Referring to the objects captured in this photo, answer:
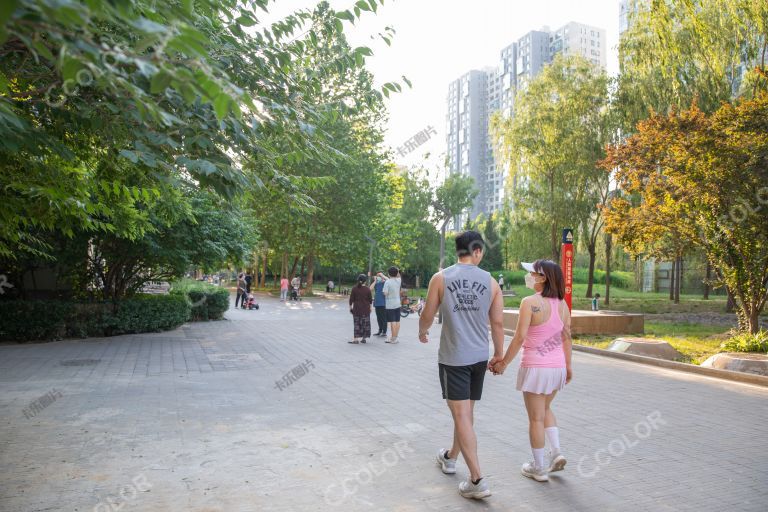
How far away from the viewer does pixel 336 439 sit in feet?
18.0

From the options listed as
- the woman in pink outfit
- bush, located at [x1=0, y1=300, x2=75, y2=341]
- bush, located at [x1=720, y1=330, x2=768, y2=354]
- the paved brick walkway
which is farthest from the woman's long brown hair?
bush, located at [x1=0, y1=300, x2=75, y2=341]

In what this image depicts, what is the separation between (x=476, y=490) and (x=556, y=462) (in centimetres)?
87

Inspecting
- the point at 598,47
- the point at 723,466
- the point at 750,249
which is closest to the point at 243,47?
the point at 723,466

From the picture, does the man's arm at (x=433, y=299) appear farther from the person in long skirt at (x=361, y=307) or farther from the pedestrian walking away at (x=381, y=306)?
the pedestrian walking away at (x=381, y=306)

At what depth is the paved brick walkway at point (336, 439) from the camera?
4.08 m

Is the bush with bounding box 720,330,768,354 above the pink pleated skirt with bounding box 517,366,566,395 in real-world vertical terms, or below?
below

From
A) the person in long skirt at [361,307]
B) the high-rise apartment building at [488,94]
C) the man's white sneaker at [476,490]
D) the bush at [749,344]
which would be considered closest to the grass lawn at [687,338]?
the bush at [749,344]

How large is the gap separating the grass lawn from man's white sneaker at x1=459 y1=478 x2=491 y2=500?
28.5 feet

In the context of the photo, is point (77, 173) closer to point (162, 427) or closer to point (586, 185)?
point (162, 427)

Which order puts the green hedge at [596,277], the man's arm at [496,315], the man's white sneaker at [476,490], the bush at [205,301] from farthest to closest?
the green hedge at [596,277] → the bush at [205,301] → the man's arm at [496,315] → the man's white sneaker at [476,490]

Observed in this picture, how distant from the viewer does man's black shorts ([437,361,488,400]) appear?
417 centimetres

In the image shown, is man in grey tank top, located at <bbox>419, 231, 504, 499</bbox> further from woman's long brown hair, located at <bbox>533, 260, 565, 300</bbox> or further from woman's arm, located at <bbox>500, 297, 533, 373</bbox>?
woman's long brown hair, located at <bbox>533, 260, 565, 300</bbox>

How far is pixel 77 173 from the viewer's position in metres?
5.98

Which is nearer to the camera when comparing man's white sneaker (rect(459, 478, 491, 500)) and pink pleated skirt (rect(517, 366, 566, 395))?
man's white sneaker (rect(459, 478, 491, 500))
